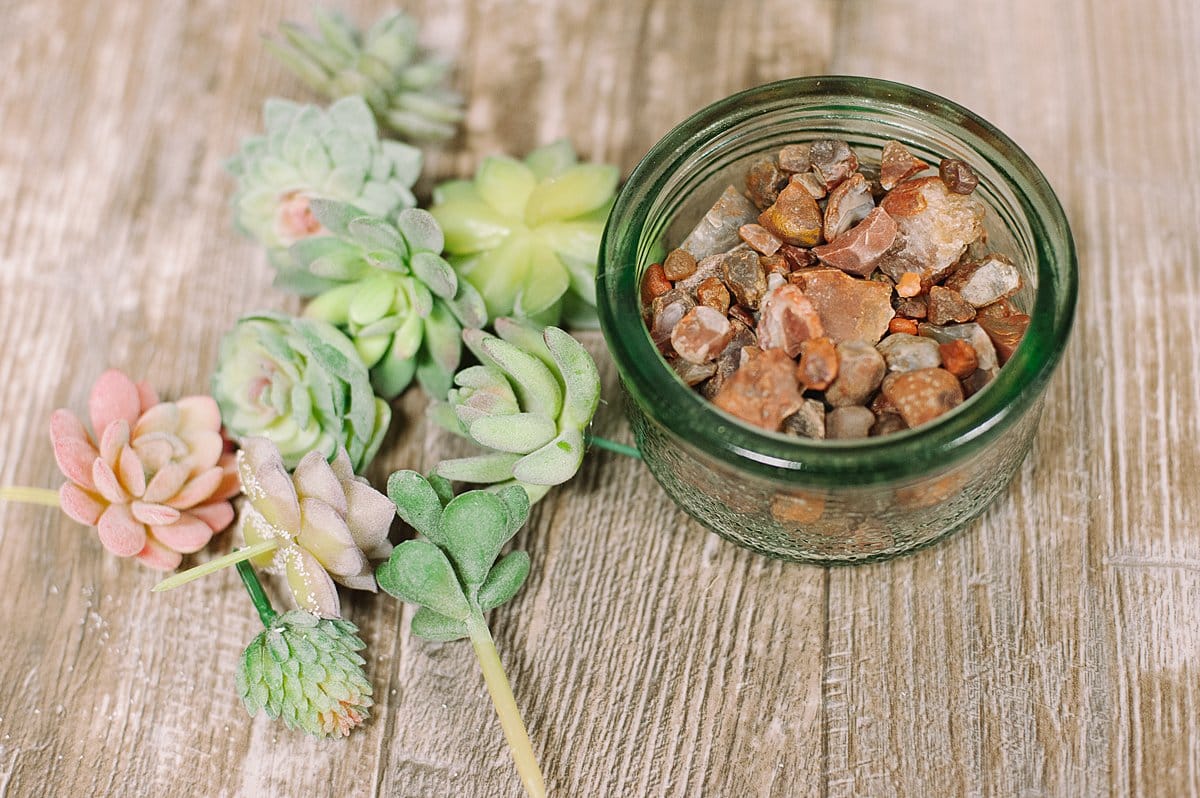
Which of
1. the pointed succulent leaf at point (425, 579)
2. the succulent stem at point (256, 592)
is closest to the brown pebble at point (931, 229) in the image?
the pointed succulent leaf at point (425, 579)

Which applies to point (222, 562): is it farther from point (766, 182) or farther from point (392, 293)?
→ point (766, 182)

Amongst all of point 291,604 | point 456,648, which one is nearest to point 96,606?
point 291,604

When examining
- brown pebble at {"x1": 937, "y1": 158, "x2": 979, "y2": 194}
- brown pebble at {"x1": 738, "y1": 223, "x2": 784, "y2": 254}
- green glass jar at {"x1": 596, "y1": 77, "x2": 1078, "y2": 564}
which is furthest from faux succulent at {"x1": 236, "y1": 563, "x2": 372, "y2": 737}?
brown pebble at {"x1": 937, "y1": 158, "x2": 979, "y2": 194}

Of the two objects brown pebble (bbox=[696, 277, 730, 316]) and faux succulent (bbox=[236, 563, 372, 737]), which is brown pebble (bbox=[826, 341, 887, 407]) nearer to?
brown pebble (bbox=[696, 277, 730, 316])

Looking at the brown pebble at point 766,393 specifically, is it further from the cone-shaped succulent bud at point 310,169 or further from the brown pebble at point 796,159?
the cone-shaped succulent bud at point 310,169

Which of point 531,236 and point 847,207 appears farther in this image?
point 531,236

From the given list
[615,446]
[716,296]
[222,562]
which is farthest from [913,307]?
[222,562]

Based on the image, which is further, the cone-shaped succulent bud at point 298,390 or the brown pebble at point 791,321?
the cone-shaped succulent bud at point 298,390
